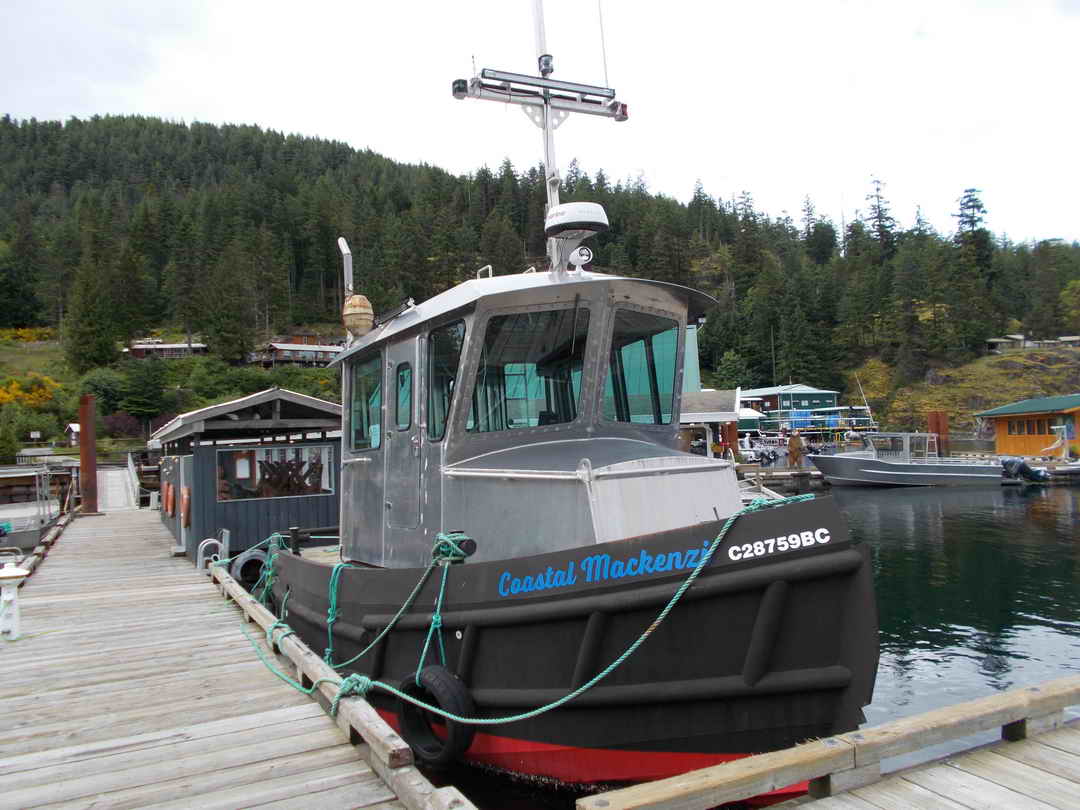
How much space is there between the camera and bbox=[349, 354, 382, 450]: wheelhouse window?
6.61m

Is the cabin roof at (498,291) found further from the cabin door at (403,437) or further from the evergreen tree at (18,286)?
the evergreen tree at (18,286)

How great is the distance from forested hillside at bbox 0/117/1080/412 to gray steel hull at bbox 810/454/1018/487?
37.7 m

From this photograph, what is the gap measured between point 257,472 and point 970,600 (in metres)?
12.6

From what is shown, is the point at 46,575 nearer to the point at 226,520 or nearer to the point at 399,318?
the point at 226,520

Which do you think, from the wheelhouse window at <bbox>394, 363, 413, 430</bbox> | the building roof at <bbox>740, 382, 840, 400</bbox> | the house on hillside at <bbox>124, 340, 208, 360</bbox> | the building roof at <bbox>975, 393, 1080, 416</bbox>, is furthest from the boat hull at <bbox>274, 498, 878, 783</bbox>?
the house on hillside at <bbox>124, 340, 208, 360</bbox>

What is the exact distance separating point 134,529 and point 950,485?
33.3m

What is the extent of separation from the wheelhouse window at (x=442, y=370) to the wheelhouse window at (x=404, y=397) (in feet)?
0.97

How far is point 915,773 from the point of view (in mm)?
3324

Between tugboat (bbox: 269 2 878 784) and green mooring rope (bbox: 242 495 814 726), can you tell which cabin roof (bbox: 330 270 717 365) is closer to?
tugboat (bbox: 269 2 878 784)

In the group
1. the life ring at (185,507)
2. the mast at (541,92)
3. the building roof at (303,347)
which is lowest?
the life ring at (185,507)

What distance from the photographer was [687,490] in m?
5.02

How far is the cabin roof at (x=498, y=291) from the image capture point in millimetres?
5359

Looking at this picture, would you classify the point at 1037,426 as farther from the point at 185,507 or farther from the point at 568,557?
the point at 568,557

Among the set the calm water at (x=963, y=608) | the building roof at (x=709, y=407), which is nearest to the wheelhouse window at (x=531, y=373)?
the calm water at (x=963, y=608)
